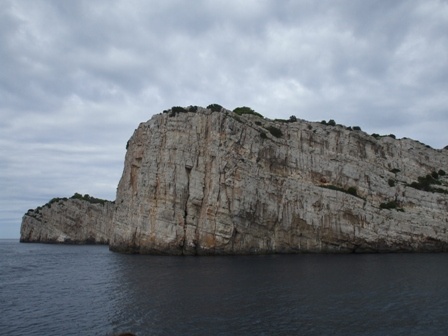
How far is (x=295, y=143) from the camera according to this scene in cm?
8081

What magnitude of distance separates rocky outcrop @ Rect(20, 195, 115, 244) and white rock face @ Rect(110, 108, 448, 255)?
57.5 meters

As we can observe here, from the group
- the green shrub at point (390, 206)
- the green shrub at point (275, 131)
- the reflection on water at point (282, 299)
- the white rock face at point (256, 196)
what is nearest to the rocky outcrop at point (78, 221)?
the white rock face at point (256, 196)

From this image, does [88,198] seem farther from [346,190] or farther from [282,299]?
[282,299]

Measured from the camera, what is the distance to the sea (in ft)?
80.9

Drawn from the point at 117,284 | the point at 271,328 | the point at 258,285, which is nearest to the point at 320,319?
the point at 271,328

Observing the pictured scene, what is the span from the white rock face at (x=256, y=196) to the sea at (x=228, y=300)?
17.1 meters

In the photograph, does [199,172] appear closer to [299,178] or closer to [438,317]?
[299,178]

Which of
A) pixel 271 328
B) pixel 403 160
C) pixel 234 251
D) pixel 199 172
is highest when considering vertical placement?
pixel 403 160

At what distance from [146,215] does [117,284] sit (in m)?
29.9

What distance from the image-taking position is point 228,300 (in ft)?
104

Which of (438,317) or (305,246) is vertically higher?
(305,246)

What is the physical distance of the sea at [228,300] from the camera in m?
24.7

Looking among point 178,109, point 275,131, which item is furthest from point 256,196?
point 178,109

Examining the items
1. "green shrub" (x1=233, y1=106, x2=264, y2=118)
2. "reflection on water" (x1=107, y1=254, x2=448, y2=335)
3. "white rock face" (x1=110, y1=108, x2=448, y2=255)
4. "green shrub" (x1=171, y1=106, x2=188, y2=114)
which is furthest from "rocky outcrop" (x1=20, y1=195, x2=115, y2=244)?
"reflection on water" (x1=107, y1=254, x2=448, y2=335)
